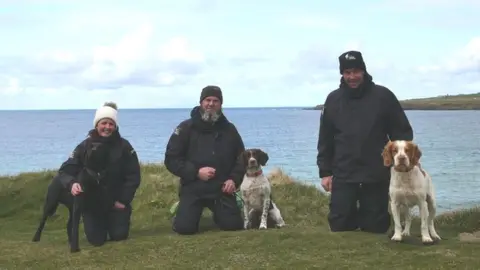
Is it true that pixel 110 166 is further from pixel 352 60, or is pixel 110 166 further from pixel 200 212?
pixel 352 60

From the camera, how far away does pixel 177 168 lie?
9258 mm

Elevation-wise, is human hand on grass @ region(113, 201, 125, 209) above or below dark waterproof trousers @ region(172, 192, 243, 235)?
above

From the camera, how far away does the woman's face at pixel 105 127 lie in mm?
8516

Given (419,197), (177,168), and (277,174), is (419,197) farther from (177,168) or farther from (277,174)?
(277,174)

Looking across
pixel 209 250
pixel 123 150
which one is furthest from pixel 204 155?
pixel 209 250

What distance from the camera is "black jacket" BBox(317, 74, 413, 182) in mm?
7977

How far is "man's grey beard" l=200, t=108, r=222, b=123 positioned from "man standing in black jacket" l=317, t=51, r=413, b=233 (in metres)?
1.69

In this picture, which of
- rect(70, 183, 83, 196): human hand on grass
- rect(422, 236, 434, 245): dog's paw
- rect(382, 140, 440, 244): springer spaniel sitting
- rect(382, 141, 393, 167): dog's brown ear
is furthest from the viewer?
rect(70, 183, 83, 196): human hand on grass

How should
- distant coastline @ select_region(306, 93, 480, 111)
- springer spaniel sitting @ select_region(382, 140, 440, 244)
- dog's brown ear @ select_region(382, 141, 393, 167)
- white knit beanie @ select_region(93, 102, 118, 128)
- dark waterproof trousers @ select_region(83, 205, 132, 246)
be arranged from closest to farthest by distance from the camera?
springer spaniel sitting @ select_region(382, 140, 440, 244) < dog's brown ear @ select_region(382, 141, 393, 167) < white knit beanie @ select_region(93, 102, 118, 128) < dark waterproof trousers @ select_region(83, 205, 132, 246) < distant coastline @ select_region(306, 93, 480, 111)

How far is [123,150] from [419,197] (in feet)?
13.8

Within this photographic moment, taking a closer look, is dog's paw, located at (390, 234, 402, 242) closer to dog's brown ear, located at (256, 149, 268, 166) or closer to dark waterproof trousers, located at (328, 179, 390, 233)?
dark waterproof trousers, located at (328, 179, 390, 233)

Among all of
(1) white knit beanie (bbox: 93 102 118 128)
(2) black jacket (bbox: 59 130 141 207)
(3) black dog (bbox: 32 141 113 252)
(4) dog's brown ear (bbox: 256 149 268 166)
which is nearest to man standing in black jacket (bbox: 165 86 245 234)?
→ (4) dog's brown ear (bbox: 256 149 268 166)

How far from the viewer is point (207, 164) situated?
30.7 feet

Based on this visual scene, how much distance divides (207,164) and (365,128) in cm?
262
